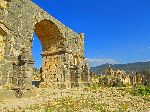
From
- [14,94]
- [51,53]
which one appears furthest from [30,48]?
[51,53]

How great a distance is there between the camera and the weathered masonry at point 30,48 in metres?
13.8

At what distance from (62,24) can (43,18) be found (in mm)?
3768

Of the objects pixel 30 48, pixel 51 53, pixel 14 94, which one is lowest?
pixel 14 94

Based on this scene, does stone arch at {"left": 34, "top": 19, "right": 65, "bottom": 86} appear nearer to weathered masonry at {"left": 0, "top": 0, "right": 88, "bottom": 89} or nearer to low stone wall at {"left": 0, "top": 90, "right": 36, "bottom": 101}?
weathered masonry at {"left": 0, "top": 0, "right": 88, "bottom": 89}

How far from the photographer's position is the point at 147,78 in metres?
23.2

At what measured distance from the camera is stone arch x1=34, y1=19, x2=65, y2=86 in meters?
22.1

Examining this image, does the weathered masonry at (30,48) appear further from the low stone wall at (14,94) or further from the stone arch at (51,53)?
the low stone wall at (14,94)

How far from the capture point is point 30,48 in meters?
16.2

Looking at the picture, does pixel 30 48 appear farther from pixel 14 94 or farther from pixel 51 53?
pixel 51 53

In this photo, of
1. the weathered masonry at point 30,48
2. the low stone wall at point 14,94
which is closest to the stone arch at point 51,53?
the weathered masonry at point 30,48

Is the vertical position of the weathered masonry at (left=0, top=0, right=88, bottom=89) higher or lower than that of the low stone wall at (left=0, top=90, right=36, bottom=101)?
higher

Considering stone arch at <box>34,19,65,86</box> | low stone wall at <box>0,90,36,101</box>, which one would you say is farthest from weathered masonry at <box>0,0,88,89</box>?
low stone wall at <box>0,90,36,101</box>

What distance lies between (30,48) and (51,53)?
267 inches

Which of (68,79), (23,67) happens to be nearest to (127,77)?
(68,79)
